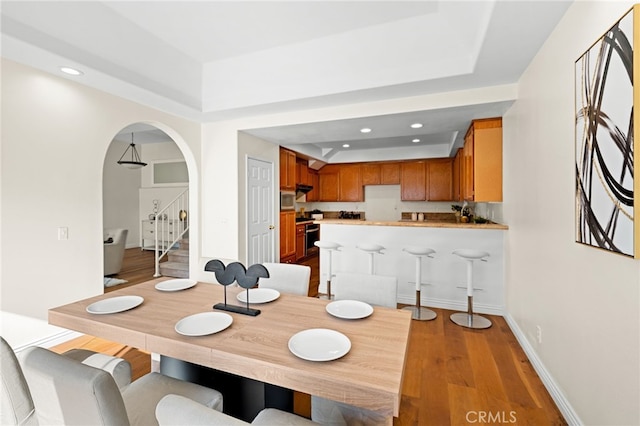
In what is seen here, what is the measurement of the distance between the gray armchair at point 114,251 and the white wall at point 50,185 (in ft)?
7.57

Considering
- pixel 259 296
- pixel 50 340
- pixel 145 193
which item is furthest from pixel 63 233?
pixel 145 193

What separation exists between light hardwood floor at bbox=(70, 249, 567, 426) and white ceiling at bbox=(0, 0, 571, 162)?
2362 millimetres

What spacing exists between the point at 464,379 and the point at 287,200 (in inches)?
174

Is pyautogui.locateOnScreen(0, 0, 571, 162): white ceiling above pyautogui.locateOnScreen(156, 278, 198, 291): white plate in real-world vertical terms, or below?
above

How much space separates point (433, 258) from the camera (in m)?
3.71

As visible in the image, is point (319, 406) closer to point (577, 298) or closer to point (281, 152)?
point (577, 298)

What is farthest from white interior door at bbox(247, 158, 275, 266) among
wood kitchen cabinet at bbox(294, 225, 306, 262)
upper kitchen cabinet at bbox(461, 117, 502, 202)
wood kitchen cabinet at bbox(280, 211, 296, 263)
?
upper kitchen cabinet at bbox(461, 117, 502, 202)

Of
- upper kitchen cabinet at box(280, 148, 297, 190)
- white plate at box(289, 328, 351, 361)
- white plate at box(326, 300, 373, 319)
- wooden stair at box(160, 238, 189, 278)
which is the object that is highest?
upper kitchen cabinet at box(280, 148, 297, 190)

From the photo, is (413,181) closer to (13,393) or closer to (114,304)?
(114,304)

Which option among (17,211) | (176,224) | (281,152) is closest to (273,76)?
(281,152)

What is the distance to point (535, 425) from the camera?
172 cm

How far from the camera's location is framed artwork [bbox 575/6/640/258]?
3.83 ft

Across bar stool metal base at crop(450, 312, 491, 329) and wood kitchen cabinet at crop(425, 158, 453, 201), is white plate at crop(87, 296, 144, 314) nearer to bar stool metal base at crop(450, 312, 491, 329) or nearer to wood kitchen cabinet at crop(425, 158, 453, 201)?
bar stool metal base at crop(450, 312, 491, 329)

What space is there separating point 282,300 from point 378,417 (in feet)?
2.89
